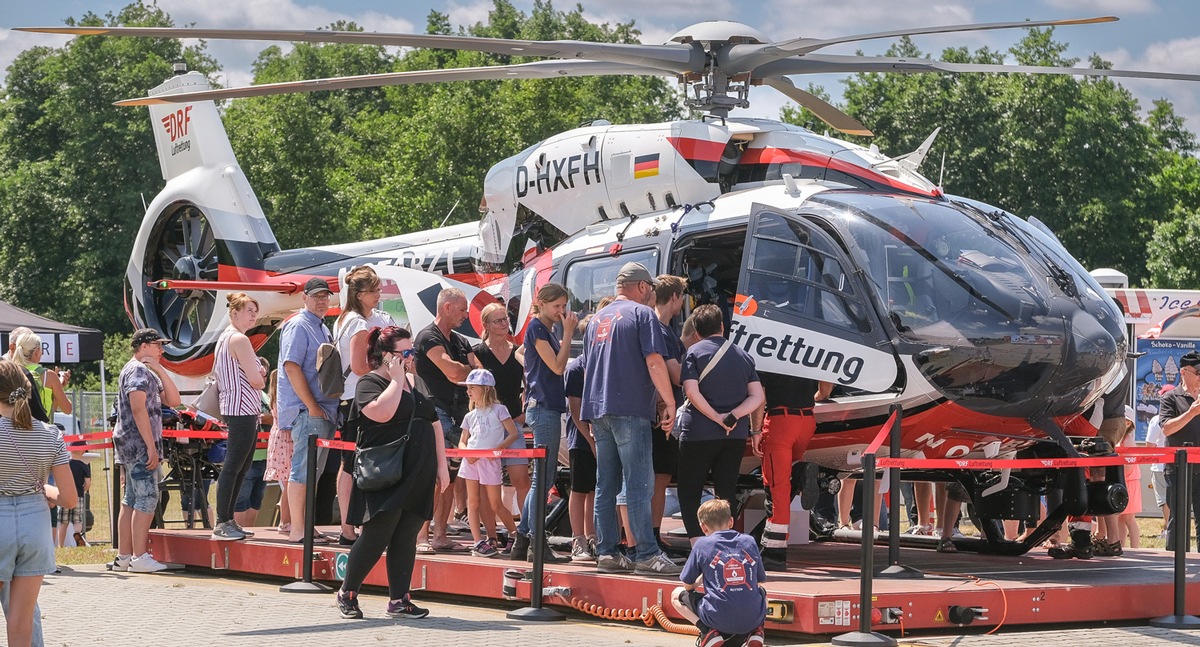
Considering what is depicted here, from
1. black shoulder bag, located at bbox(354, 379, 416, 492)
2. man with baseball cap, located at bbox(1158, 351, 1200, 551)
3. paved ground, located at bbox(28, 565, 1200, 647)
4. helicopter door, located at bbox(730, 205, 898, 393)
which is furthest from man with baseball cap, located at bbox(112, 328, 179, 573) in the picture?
man with baseball cap, located at bbox(1158, 351, 1200, 551)

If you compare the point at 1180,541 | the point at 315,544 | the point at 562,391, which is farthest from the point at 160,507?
the point at 1180,541

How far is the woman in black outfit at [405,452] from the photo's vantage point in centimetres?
773

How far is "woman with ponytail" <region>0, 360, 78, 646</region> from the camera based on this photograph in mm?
6133

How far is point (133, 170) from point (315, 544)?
39.7m

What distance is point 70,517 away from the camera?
1365cm

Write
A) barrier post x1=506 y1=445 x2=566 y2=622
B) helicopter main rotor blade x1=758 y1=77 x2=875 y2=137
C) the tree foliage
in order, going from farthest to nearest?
1. the tree foliage
2. helicopter main rotor blade x1=758 y1=77 x2=875 y2=137
3. barrier post x1=506 y1=445 x2=566 y2=622

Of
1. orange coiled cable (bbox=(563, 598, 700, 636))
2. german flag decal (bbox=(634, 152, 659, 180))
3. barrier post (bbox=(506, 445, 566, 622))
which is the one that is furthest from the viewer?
german flag decal (bbox=(634, 152, 659, 180))

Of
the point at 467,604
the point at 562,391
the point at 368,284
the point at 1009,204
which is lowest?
the point at 467,604

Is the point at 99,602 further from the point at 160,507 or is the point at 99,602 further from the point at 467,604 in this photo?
the point at 160,507

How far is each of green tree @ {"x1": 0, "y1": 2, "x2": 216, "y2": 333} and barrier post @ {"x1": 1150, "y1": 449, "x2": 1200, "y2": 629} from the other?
42.6 meters

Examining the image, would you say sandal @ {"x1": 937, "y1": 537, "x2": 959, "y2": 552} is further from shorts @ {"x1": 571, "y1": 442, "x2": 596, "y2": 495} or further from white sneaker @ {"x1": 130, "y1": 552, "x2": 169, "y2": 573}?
white sneaker @ {"x1": 130, "y1": 552, "x2": 169, "y2": 573}

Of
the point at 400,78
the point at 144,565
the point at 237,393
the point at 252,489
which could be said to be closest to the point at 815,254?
the point at 400,78

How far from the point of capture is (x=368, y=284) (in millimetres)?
9367

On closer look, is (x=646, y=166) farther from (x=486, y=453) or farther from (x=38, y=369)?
(x=38, y=369)
